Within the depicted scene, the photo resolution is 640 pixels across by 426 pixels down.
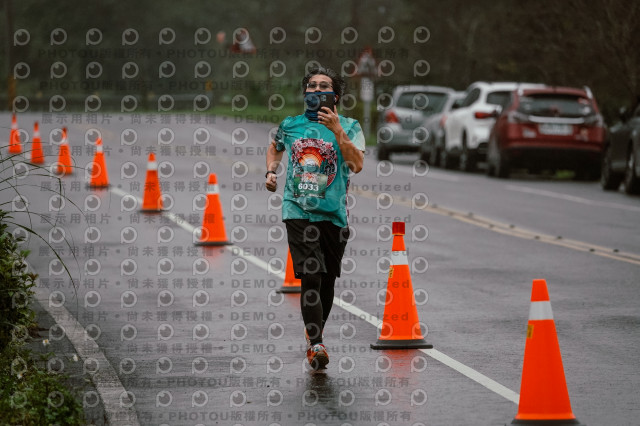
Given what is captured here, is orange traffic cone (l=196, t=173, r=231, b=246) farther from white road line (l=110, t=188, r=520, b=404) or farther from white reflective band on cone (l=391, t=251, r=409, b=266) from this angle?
white reflective band on cone (l=391, t=251, r=409, b=266)

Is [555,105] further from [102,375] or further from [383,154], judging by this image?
[102,375]

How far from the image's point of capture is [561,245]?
16.5m

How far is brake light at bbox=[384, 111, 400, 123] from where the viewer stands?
118 ft

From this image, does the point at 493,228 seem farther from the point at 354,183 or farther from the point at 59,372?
the point at 59,372

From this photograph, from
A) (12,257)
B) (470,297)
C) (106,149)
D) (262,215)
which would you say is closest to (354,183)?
Answer: (262,215)

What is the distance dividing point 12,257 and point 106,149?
26.7 meters

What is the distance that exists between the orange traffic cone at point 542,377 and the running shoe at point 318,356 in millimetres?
1740

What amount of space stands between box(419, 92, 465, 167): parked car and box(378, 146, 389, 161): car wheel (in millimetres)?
878

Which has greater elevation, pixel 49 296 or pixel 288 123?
pixel 288 123

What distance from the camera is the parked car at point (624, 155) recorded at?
2444 centimetres

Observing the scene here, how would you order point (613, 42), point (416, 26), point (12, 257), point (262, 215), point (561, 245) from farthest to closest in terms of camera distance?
point (416, 26) < point (613, 42) < point (262, 215) < point (561, 245) < point (12, 257)

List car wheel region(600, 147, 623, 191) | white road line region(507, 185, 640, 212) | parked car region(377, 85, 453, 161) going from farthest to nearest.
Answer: parked car region(377, 85, 453, 161) < car wheel region(600, 147, 623, 191) < white road line region(507, 185, 640, 212)

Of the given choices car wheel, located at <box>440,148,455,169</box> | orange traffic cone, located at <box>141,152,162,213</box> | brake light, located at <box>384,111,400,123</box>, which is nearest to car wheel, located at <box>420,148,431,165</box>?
brake light, located at <box>384,111,400,123</box>

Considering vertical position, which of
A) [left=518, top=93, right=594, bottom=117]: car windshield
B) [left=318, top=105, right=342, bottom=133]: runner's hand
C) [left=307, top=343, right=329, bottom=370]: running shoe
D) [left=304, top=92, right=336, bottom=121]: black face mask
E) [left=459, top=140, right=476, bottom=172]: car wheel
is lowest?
[left=459, top=140, right=476, bottom=172]: car wheel
